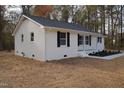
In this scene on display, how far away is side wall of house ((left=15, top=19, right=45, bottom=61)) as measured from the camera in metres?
13.6

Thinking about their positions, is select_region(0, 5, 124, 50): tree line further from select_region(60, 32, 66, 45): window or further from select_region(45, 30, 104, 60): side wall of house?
select_region(60, 32, 66, 45): window

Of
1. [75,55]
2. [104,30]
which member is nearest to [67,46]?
[75,55]

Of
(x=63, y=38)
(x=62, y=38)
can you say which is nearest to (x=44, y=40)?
(x=62, y=38)

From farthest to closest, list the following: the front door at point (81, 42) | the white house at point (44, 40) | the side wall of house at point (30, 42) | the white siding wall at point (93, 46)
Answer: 1. the white siding wall at point (93, 46)
2. the front door at point (81, 42)
3. the side wall of house at point (30, 42)
4. the white house at point (44, 40)

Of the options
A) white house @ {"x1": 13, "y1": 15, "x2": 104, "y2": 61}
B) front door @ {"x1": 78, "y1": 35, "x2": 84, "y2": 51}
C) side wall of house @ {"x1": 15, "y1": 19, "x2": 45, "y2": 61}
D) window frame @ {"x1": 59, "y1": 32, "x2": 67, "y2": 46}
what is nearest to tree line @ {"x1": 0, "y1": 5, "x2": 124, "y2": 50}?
front door @ {"x1": 78, "y1": 35, "x2": 84, "y2": 51}

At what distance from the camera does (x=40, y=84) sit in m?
6.73

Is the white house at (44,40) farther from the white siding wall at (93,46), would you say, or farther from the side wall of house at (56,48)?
the white siding wall at (93,46)

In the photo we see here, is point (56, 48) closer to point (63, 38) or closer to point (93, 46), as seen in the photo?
point (63, 38)

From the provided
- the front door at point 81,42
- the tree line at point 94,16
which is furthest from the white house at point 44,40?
the tree line at point 94,16

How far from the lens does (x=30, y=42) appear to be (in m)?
14.9

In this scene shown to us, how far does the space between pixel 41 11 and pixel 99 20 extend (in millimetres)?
11944

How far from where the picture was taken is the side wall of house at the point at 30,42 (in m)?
13.6

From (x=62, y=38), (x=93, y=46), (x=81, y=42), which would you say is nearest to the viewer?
(x=62, y=38)

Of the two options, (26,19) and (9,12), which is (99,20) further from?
(26,19)
